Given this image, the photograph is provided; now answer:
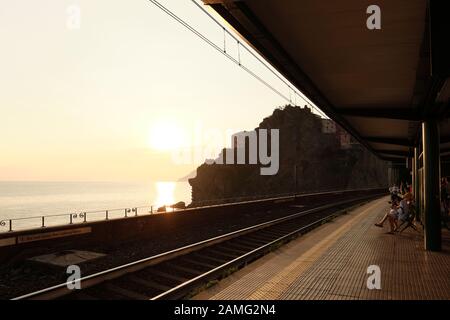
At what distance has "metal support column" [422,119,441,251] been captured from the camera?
36.6ft

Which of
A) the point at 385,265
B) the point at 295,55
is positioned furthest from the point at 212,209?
the point at 295,55

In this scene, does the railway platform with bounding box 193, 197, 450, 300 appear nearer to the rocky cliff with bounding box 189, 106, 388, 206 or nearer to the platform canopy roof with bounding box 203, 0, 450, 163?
the platform canopy roof with bounding box 203, 0, 450, 163

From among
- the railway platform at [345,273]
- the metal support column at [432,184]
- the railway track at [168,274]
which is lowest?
the railway track at [168,274]

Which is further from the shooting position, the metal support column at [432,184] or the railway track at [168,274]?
the metal support column at [432,184]

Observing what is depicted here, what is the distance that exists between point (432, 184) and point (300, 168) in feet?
351

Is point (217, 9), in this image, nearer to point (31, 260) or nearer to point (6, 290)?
point (6, 290)

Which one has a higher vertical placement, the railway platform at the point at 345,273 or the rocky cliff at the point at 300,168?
the rocky cliff at the point at 300,168

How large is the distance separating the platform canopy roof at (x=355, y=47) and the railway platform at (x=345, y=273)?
3.84m

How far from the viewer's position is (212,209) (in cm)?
2255

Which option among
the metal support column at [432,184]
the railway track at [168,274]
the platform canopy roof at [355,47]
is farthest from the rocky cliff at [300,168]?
the platform canopy roof at [355,47]

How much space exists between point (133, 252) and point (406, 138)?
49.0 feet

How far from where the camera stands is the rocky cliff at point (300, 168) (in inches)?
4422

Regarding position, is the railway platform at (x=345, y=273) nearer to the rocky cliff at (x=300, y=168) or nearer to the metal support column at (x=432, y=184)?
the metal support column at (x=432, y=184)

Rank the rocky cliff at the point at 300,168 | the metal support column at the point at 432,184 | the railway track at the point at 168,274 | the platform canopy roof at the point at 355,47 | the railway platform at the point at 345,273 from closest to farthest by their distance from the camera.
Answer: the platform canopy roof at the point at 355,47, the railway platform at the point at 345,273, the railway track at the point at 168,274, the metal support column at the point at 432,184, the rocky cliff at the point at 300,168
